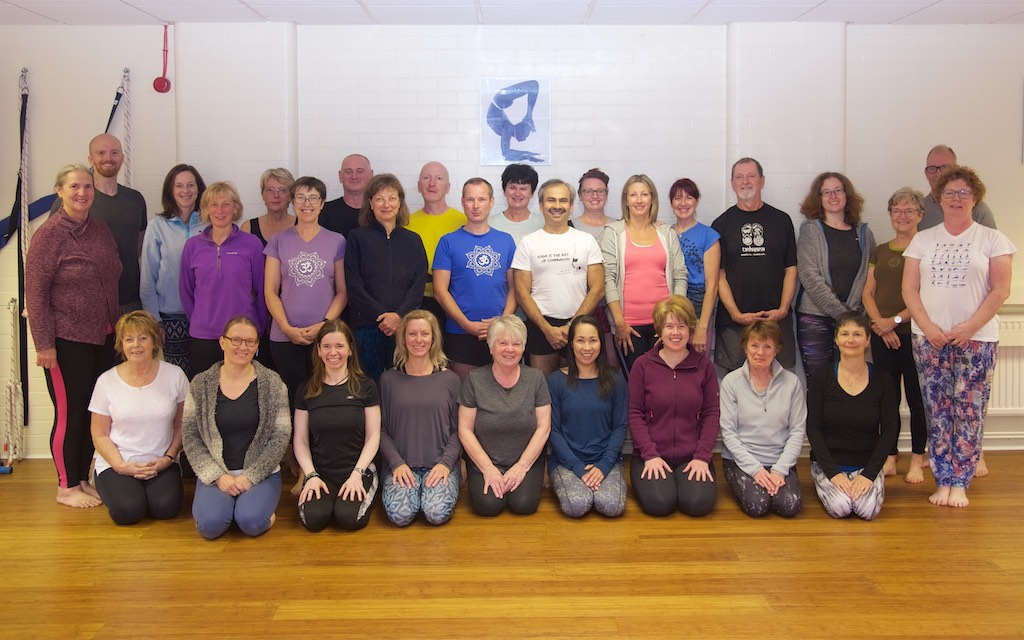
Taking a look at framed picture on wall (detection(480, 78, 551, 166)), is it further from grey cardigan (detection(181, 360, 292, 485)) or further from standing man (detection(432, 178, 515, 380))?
grey cardigan (detection(181, 360, 292, 485))

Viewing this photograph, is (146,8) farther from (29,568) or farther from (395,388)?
(29,568)

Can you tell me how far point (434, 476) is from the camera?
4.03m

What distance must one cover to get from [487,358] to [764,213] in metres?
1.85

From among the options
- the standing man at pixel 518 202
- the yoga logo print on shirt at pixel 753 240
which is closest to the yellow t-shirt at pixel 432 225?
the standing man at pixel 518 202

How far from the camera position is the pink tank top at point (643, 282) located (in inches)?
183

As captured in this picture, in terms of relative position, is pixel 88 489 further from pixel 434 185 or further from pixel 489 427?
pixel 434 185

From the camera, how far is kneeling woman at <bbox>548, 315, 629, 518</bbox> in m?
4.19

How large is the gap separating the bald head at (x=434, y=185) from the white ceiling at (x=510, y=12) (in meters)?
0.97

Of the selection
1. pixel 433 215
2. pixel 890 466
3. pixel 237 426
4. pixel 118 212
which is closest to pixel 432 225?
pixel 433 215

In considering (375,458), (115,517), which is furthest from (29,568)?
(375,458)

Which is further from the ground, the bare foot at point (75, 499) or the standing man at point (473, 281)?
the standing man at point (473, 281)

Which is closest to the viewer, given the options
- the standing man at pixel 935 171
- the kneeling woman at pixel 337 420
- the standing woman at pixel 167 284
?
the kneeling woman at pixel 337 420

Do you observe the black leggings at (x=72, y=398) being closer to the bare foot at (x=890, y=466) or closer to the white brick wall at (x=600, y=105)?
the white brick wall at (x=600, y=105)

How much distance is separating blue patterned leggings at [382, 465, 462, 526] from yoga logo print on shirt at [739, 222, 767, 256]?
7.27 ft
